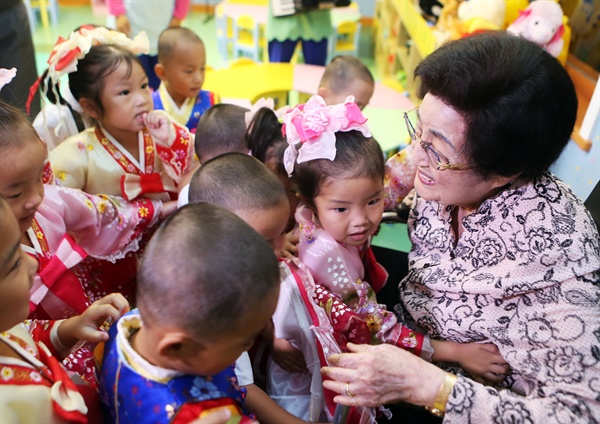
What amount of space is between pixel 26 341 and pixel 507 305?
1057mm

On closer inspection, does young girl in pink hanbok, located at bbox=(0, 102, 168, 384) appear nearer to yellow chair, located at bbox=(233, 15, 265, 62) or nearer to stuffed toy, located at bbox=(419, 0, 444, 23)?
stuffed toy, located at bbox=(419, 0, 444, 23)

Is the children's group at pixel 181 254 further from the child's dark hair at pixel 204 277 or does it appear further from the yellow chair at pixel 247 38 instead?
the yellow chair at pixel 247 38

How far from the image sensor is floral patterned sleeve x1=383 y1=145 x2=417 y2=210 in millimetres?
1749

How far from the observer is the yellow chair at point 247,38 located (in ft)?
16.7

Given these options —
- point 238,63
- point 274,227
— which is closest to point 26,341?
point 274,227

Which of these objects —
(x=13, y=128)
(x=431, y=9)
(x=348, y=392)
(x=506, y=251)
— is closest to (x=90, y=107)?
(x=13, y=128)

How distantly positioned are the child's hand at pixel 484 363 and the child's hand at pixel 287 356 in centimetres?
42

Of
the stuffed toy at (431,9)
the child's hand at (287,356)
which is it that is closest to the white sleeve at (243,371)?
the child's hand at (287,356)

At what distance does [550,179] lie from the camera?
122 centimetres

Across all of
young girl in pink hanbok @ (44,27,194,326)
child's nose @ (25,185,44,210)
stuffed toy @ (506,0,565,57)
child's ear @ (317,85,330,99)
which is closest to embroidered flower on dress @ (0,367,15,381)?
child's nose @ (25,185,44,210)

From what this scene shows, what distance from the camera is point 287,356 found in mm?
1271

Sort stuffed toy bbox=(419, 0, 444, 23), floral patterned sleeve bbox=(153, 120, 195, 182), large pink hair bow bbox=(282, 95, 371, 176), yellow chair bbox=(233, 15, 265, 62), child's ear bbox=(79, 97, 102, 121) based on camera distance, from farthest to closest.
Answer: yellow chair bbox=(233, 15, 265, 62) < stuffed toy bbox=(419, 0, 444, 23) < floral patterned sleeve bbox=(153, 120, 195, 182) < child's ear bbox=(79, 97, 102, 121) < large pink hair bow bbox=(282, 95, 371, 176)

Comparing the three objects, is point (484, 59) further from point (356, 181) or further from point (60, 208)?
point (60, 208)

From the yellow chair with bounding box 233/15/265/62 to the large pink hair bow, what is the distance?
396cm
